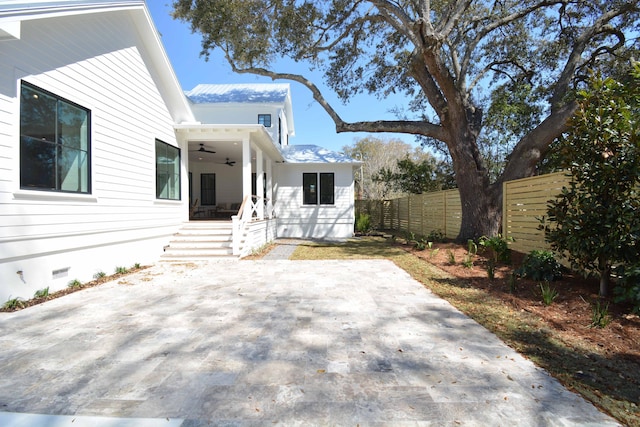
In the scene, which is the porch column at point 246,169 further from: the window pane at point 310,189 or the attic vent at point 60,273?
the window pane at point 310,189

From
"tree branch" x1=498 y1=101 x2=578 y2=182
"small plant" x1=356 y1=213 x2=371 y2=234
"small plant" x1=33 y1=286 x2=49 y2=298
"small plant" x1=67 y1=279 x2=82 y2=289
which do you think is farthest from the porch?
"tree branch" x1=498 y1=101 x2=578 y2=182

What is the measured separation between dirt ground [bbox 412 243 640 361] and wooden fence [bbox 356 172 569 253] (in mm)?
788

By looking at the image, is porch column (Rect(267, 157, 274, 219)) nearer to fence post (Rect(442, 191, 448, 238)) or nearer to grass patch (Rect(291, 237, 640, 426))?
fence post (Rect(442, 191, 448, 238))

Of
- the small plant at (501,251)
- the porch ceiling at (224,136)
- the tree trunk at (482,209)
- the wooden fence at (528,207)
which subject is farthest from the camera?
the tree trunk at (482,209)

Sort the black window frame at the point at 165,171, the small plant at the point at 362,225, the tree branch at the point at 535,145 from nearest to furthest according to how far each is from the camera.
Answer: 1. the tree branch at the point at 535,145
2. the black window frame at the point at 165,171
3. the small plant at the point at 362,225

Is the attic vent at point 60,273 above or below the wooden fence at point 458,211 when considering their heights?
below

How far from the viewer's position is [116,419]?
2.10 metres

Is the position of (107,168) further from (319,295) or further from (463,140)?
(463,140)

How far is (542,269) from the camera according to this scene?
5289 mm

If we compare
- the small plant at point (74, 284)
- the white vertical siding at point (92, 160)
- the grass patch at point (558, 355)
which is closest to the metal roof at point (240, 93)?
the white vertical siding at point (92, 160)

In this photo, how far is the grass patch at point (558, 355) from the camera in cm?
232

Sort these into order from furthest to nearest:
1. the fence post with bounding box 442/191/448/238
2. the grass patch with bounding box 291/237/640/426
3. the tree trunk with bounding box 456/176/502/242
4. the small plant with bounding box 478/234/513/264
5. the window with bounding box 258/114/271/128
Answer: the window with bounding box 258/114/271/128, the fence post with bounding box 442/191/448/238, the tree trunk with bounding box 456/176/502/242, the small plant with bounding box 478/234/513/264, the grass patch with bounding box 291/237/640/426

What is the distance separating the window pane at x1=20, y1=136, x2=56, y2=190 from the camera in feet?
15.5

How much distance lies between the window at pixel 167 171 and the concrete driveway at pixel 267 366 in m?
4.35
